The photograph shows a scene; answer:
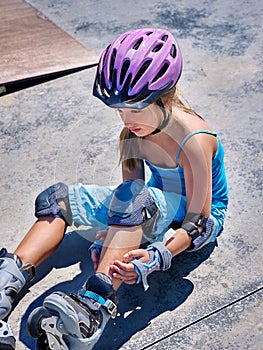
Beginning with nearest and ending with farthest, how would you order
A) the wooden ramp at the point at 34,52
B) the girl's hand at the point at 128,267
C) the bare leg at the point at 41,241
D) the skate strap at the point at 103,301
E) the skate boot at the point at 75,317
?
the skate boot at the point at 75,317
the skate strap at the point at 103,301
the girl's hand at the point at 128,267
the bare leg at the point at 41,241
the wooden ramp at the point at 34,52

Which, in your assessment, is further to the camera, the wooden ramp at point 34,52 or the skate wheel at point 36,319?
the wooden ramp at point 34,52

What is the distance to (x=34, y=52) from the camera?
4918mm

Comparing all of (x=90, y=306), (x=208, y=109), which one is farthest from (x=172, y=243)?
(x=208, y=109)

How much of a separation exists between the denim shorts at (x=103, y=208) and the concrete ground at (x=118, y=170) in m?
0.18

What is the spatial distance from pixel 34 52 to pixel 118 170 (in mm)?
1542

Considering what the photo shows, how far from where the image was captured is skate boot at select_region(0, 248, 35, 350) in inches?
110

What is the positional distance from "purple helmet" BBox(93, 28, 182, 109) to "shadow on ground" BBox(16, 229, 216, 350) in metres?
0.85

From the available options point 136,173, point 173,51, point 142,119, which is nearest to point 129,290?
point 136,173

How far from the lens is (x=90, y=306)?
2.67 m

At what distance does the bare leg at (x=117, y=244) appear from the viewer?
9.39 ft

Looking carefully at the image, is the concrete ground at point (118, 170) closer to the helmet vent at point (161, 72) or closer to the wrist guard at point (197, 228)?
the wrist guard at point (197, 228)

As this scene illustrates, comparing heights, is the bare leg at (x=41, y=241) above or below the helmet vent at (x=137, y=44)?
below

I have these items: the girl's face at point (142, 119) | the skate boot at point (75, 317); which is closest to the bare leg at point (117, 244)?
the skate boot at point (75, 317)

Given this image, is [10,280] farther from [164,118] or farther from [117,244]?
[164,118]
